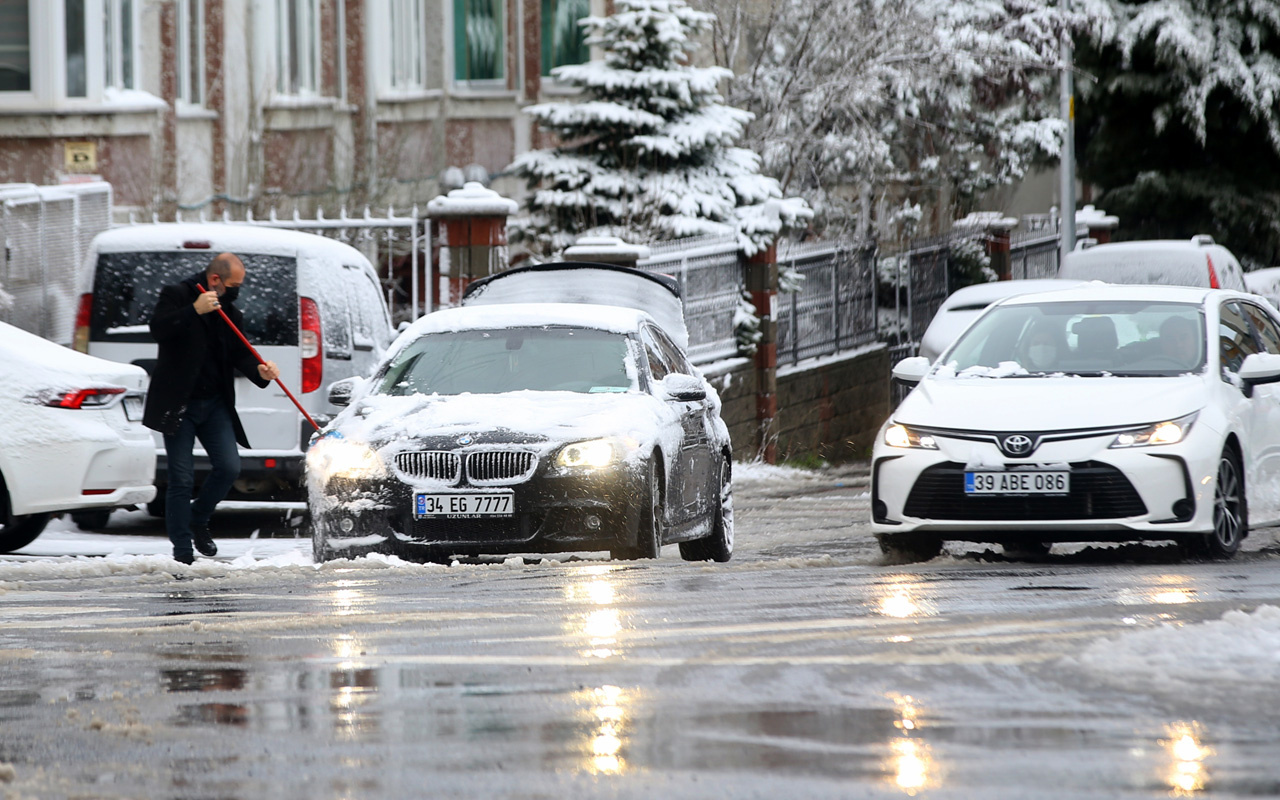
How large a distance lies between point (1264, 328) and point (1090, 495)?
104 inches

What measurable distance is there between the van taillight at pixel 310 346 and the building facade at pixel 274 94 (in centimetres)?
620

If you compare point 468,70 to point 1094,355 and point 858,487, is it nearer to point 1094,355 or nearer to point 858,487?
point 858,487

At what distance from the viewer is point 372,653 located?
6.97m

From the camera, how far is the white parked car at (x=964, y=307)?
18844 mm

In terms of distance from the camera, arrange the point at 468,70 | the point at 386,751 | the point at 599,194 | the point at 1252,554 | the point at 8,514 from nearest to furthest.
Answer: the point at 386,751 → the point at 1252,554 → the point at 8,514 → the point at 599,194 → the point at 468,70

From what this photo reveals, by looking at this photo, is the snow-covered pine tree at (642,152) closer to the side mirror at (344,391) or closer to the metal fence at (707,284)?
the metal fence at (707,284)

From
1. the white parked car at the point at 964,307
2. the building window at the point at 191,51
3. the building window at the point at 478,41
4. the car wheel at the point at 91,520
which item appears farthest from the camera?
the building window at the point at 478,41

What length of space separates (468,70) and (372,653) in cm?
2324

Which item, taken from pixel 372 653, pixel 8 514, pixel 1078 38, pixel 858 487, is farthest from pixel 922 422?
pixel 1078 38

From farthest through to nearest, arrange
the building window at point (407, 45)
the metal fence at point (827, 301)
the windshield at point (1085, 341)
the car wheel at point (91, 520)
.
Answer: the building window at point (407, 45) → the metal fence at point (827, 301) → the car wheel at point (91, 520) → the windshield at point (1085, 341)

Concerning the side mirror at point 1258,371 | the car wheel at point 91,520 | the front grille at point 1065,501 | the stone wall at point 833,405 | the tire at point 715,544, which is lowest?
the stone wall at point 833,405

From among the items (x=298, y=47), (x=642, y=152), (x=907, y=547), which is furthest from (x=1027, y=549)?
(x=298, y=47)

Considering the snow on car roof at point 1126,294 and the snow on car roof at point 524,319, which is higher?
the snow on car roof at point 1126,294

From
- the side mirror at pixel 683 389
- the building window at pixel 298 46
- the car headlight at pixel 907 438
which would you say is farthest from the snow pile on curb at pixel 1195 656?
the building window at pixel 298 46
